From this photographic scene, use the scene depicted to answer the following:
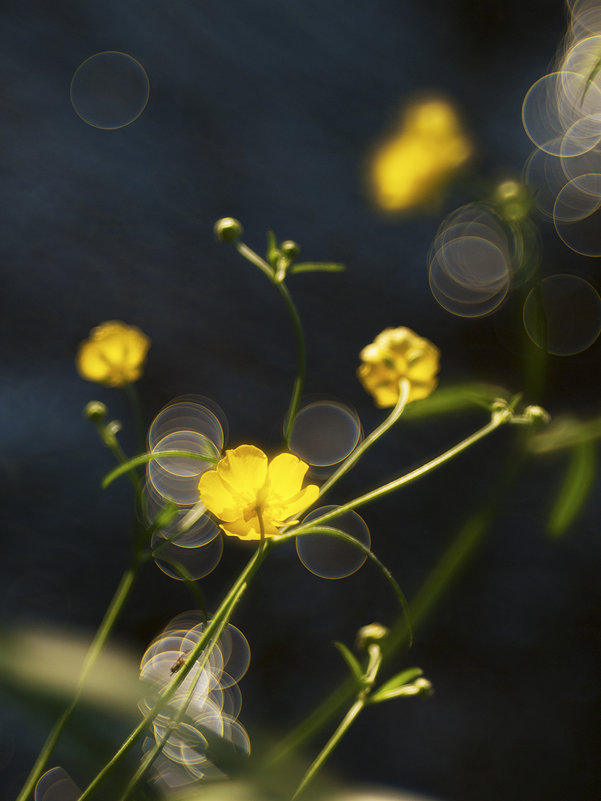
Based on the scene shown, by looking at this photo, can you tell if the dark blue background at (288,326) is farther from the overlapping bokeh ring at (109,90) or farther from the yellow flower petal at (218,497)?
the yellow flower petal at (218,497)

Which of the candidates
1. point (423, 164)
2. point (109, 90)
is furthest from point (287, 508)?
point (109, 90)

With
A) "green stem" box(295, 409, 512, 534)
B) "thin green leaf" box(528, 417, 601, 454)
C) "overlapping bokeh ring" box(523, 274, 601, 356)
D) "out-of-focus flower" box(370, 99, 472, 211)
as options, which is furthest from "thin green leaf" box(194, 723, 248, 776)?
"overlapping bokeh ring" box(523, 274, 601, 356)

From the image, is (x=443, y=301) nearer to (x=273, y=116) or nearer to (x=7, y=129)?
(x=273, y=116)

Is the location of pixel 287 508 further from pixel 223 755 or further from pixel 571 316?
pixel 571 316

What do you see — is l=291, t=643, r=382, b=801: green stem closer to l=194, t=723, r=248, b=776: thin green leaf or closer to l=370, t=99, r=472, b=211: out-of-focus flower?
l=194, t=723, r=248, b=776: thin green leaf

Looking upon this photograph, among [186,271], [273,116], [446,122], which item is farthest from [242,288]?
[446,122]

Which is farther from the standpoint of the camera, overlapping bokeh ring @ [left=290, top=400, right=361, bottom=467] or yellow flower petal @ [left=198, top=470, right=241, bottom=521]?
overlapping bokeh ring @ [left=290, top=400, right=361, bottom=467]
